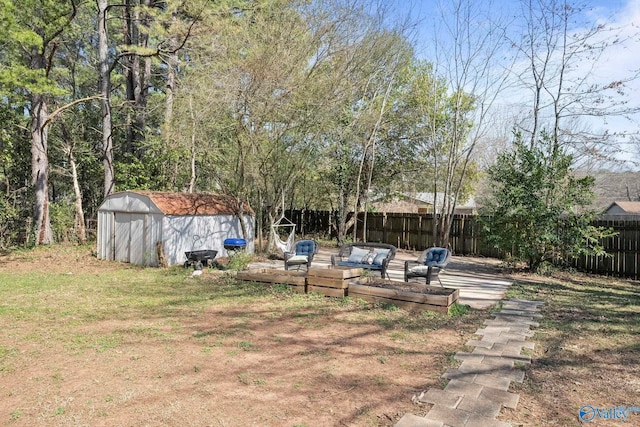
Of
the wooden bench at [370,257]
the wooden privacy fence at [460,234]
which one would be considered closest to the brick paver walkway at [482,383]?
the wooden bench at [370,257]

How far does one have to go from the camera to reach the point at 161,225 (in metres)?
9.79

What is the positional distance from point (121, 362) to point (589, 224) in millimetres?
10567

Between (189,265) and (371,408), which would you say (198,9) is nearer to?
(189,265)

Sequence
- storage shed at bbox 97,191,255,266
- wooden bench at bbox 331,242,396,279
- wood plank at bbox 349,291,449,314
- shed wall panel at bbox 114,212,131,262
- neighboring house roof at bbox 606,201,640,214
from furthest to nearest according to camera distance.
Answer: neighboring house roof at bbox 606,201,640,214, shed wall panel at bbox 114,212,131,262, storage shed at bbox 97,191,255,266, wooden bench at bbox 331,242,396,279, wood plank at bbox 349,291,449,314

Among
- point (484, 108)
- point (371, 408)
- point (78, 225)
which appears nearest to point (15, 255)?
point (78, 225)

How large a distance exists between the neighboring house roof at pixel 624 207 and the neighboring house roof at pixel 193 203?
81.1 ft

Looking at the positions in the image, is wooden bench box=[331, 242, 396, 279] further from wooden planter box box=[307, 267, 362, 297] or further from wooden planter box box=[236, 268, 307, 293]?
wooden planter box box=[236, 268, 307, 293]

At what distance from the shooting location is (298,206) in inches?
768

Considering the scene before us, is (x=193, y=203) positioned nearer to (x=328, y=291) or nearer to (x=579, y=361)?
(x=328, y=291)

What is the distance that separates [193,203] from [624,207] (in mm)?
26898

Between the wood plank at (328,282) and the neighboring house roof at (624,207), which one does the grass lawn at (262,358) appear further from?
the neighboring house roof at (624,207)

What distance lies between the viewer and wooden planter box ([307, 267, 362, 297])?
21.0ft

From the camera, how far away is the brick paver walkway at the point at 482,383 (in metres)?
2.76

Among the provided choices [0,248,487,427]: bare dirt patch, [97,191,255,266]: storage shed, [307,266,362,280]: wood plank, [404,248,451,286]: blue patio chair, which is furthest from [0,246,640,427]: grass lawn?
[97,191,255,266]: storage shed
